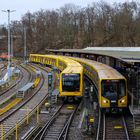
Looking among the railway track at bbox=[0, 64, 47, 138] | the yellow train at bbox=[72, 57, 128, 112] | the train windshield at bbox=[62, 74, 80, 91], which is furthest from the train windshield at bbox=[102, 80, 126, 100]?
the train windshield at bbox=[62, 74, 80, 91]

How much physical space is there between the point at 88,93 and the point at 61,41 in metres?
88.5

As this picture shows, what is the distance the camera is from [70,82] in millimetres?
30016

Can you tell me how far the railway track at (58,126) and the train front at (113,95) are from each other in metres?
2.45

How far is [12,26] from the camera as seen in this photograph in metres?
129

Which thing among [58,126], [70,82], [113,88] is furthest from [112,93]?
[70,82]

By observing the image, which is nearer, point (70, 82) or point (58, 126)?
point (58, 126)

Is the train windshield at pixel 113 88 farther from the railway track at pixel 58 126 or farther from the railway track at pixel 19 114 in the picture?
the railway track at pixel 19 114

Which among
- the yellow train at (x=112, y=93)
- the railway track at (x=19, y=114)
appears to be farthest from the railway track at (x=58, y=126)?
the yellow train at (x=112, y=93)

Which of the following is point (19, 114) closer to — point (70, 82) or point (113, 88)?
point (70, 82)

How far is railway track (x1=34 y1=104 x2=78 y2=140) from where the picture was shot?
19.9 meters

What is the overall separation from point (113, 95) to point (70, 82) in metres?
6.62

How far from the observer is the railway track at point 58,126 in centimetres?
1989

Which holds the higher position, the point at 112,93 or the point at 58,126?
the point at 112,93

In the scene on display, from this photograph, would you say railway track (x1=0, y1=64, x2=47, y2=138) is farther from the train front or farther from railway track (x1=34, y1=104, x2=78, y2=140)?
the train front
